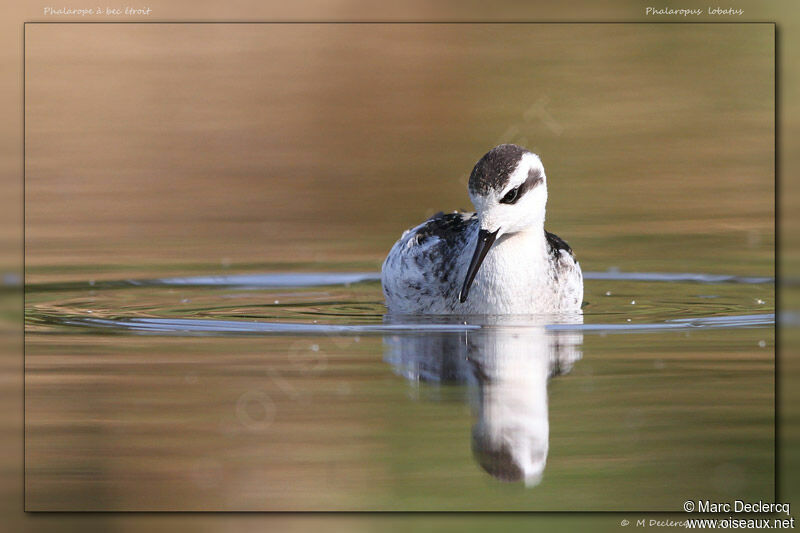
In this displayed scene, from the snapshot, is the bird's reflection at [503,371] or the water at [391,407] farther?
the bird's reflection at [503,371]

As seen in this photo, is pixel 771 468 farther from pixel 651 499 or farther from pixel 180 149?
pixel 180 149

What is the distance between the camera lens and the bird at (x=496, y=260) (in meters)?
11.7

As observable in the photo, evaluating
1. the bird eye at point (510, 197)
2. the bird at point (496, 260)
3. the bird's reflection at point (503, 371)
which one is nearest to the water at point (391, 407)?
the bird's reflection at point (503, 371)

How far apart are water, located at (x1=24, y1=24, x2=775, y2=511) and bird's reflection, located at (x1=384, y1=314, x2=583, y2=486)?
0.08ft

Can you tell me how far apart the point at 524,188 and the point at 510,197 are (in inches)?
8.8

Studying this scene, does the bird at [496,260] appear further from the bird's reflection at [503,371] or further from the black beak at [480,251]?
the bird's reflection at [503,371]

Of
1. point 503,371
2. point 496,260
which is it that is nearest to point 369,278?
point 496,260

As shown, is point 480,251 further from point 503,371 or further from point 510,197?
point 503,371

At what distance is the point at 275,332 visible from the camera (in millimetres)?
11266

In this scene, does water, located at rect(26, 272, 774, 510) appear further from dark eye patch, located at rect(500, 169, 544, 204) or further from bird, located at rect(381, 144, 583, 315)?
dark eye patch, located at rect(500, 169, 544, 204)

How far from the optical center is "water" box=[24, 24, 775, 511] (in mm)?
8469

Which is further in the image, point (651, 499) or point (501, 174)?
point (501, 174)

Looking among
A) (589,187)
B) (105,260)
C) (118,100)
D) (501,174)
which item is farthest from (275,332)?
(118,100)

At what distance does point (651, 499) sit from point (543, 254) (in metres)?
4.36
